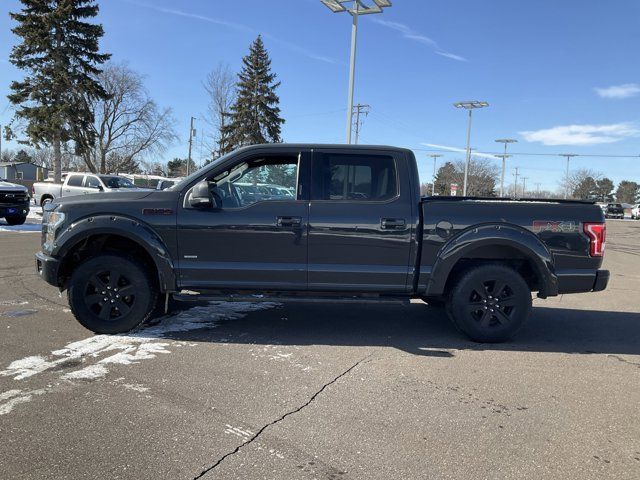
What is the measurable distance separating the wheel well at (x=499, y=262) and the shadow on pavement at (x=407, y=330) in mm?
647

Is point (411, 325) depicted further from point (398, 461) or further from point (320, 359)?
point (398, 461)

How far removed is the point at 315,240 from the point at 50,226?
2.79m

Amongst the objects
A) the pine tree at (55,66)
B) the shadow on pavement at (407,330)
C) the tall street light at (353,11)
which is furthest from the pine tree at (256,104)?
the shadow on pavement at (407,330)

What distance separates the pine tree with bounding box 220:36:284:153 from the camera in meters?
45.2

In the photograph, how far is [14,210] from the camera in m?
16.5

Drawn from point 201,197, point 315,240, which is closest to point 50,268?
point 201,197

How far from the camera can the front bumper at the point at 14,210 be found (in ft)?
53.2

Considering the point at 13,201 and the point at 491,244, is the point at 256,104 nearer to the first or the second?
the point at 13,201

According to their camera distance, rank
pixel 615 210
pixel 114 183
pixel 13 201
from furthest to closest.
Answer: pixel 615 210 → pixel 114 183 → pixel 13 201

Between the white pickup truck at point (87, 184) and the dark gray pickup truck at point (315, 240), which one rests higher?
the white pickup truck at point (87, 184)

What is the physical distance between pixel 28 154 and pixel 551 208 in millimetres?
140792

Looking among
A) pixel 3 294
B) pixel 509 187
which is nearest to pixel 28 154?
pixel 509 187

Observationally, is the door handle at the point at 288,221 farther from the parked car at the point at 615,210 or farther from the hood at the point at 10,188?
the parked car at the point at 615,210

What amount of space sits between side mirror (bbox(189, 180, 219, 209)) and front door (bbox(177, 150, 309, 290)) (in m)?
0.10
